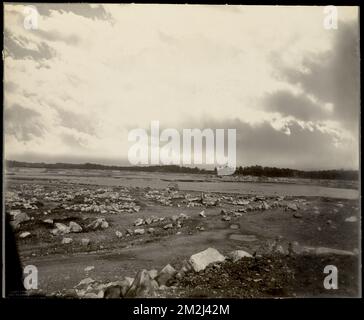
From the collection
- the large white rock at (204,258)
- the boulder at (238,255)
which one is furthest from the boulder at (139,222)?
the boulder at (238,255)

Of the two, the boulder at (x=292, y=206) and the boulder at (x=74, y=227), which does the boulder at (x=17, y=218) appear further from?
the boulder at (x=292, y=206)

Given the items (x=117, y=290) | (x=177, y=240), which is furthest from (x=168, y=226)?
(x=117, y=290)

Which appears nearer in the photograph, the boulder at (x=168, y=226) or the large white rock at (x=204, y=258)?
the large white rock at (x=204, y=258)

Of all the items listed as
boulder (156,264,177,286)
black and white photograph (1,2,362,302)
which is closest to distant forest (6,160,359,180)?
black and white photograph (1,2,362,302)

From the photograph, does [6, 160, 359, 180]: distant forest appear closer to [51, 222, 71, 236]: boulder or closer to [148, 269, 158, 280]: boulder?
[51, 222, 71, 236]: boulder

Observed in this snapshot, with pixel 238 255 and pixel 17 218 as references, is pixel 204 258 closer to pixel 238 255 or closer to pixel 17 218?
pixel 238 255

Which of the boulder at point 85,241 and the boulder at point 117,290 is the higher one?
the boulder at point 85,241

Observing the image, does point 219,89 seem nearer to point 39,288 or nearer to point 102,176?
point 102,176

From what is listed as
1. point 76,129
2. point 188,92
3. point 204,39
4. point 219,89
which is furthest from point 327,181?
point 76,129
